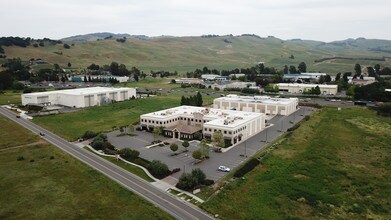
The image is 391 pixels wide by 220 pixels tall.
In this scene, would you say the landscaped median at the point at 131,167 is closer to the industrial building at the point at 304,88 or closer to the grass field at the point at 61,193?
the grass field at the point at 61,193

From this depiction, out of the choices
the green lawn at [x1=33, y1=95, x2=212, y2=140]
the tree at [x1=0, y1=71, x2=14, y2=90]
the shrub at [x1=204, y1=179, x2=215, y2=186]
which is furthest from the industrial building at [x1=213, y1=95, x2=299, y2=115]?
the tree at [x1=0, y1=71, x2=14, y2=90]

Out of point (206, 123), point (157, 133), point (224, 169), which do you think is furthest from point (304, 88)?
point (224, 169)

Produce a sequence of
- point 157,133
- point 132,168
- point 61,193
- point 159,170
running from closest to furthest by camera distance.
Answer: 1. point 61,193
2. point 159,170
3. point 132,168
4. point 157,133

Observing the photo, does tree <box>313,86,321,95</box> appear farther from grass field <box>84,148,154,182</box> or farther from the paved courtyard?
grass field <box>84,148,154,182</box>

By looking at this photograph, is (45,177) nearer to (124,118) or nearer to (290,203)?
(290,203)

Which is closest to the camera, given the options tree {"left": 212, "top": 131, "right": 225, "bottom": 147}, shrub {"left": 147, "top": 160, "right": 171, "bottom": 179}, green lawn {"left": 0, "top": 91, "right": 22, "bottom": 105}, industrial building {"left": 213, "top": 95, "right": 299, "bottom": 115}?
shrub {"left": 147, "top": 160, "right": 171, "bottom": 179}

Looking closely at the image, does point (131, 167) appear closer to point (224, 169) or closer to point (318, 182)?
point (224, 169)
